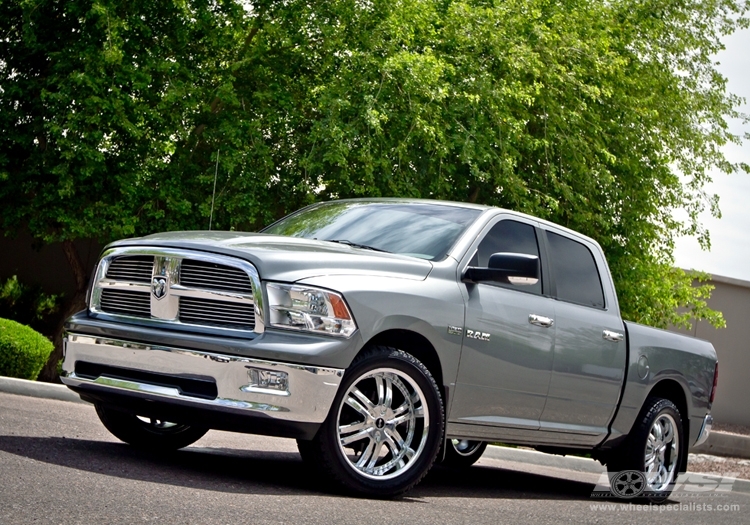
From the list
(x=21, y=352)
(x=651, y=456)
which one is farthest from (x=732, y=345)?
(x=21, y=352)

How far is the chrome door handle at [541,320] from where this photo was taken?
7.39 meters

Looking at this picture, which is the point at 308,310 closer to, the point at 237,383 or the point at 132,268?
the point at 237,383

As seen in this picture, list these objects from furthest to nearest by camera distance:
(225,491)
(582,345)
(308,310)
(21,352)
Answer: (21,352), (582,345), (308,310), (225,491)

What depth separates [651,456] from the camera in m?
8.88

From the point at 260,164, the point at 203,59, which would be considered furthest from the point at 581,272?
the point at 203,59

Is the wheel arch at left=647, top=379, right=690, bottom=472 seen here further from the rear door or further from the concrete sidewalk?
the concrete sidewalk

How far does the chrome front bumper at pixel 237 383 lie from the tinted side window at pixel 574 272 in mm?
2787

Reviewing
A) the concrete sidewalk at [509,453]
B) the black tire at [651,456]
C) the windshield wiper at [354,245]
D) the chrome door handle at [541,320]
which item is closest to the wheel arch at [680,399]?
the black tire at [651,456]

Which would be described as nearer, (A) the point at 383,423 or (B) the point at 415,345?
(A) the point at 383,423

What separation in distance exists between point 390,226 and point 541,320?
128 cm

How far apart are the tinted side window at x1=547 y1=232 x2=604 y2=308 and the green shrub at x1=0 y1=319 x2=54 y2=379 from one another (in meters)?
6.70

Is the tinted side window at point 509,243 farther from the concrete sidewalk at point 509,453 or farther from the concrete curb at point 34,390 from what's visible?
the concrete curb at point 34,390

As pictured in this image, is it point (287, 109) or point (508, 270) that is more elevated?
point (287, 109)

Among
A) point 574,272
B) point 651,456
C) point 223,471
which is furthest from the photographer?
point 651,456
